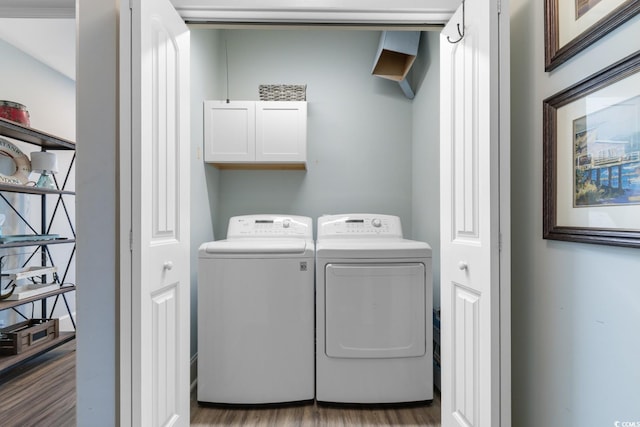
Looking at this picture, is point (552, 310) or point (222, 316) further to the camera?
point (222, 316)

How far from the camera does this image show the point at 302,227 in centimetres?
248

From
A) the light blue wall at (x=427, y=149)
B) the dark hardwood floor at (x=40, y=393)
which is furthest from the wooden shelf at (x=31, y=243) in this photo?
the light blue wall at (x=427, y=149)

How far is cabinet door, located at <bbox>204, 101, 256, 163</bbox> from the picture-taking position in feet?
7.95

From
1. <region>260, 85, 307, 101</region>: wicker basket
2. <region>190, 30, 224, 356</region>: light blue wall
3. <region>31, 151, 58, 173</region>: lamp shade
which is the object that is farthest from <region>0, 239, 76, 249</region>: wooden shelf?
<region>260, 85, 307, 101</region>: wicker basket

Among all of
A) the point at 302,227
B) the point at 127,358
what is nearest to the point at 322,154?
the point at 302,227

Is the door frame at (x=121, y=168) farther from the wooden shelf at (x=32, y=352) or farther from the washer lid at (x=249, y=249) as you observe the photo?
the wooden shelf at (x=32, y=352)

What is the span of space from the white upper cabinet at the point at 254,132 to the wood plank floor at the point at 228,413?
161cm

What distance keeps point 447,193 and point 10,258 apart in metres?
3.18

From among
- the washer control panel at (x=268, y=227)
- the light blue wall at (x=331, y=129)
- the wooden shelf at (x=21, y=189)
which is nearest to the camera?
the wooden shelf at (x=21, y=189)

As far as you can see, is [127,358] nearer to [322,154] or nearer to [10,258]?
[322,154]

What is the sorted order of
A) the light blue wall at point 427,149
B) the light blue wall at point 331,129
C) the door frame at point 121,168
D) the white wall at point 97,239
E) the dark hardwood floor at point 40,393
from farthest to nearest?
the light blue wall at point 331,129, the light blue wall at point 427,149, the dark hardwood floor at point 40,393, the white wall at point 97,239, the door frame at point 121,168

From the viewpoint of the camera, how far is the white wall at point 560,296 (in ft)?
2.64

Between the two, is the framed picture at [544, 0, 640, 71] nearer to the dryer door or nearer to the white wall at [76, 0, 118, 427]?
the dryer door

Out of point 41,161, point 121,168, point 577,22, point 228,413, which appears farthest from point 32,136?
point 577,22
